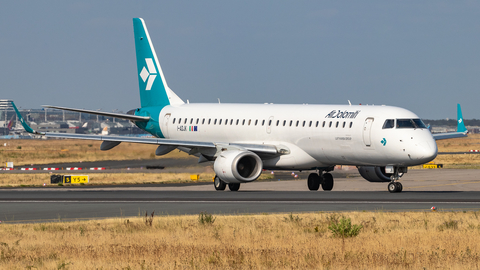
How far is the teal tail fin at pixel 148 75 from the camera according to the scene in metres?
48.5

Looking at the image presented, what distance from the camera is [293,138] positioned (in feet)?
127

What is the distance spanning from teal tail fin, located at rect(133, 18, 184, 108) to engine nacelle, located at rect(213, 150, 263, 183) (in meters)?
11.1

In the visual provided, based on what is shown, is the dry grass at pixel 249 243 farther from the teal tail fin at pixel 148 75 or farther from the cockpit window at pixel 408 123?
the teal tail fin at pixel 148 75

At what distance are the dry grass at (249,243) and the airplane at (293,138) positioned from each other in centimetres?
1091

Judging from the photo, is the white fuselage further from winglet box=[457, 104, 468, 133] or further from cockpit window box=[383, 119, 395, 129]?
winglet box=[457, 104, 468, 133]

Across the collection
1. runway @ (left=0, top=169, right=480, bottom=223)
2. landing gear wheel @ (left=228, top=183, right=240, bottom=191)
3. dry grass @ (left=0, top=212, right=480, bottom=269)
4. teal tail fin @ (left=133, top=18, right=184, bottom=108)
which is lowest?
→ dry grass @ (left=0, top=212, right=480, bottom=269)

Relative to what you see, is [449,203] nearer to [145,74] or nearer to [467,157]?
[145,74]

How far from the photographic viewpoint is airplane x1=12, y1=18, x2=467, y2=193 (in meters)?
34.9

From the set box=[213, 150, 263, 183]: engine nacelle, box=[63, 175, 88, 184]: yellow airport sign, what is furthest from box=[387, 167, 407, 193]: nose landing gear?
box=[63, 175, 88, 184]: yellow airport sign

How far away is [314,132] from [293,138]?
1530mm

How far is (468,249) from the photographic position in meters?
16.5

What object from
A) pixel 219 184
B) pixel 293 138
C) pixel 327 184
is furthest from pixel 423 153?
pixel 219 184

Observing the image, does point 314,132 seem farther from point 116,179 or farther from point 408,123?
point 116,179

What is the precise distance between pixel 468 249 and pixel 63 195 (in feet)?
77.2
